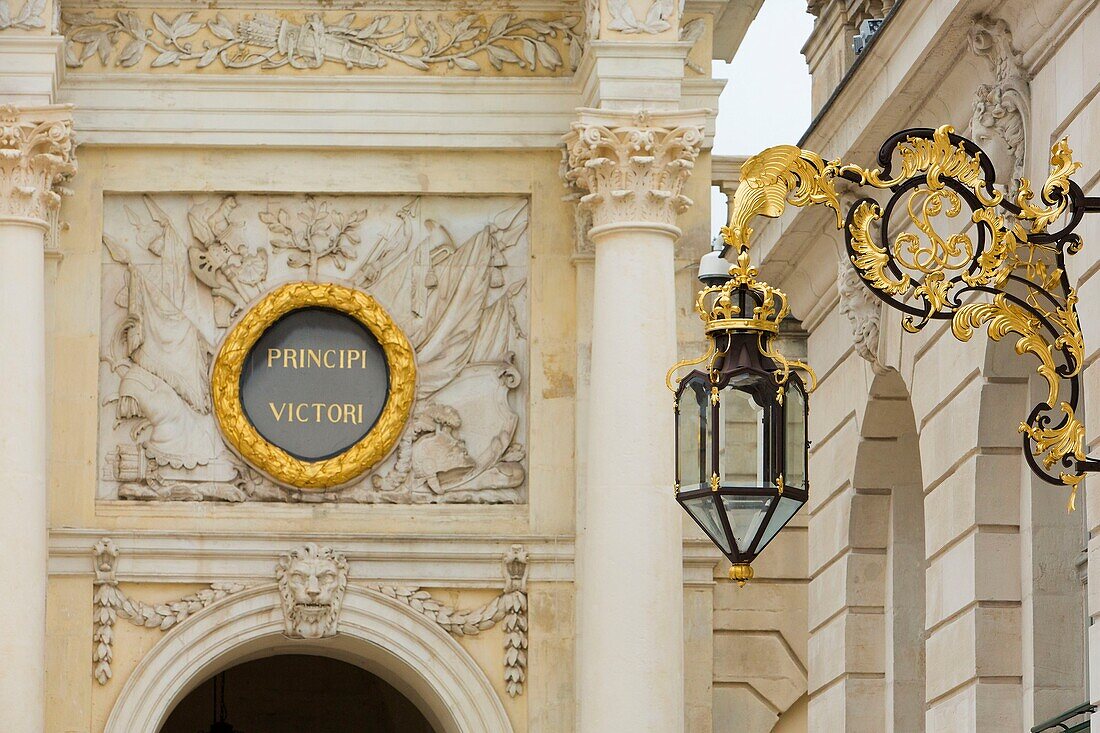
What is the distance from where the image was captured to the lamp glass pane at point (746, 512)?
1049cm

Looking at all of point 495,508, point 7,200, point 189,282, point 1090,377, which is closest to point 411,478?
point 495,508

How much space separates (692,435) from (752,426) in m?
0.24

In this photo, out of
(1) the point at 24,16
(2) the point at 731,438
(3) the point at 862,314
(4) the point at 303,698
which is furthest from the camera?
(4) the point at 303,698

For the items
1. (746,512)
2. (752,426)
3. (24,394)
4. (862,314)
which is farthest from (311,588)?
(746,512)

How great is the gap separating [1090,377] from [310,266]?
11.1 metres

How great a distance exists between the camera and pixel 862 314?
62.8 ft

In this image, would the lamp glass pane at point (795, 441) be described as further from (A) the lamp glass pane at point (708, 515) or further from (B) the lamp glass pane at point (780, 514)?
(A) the lamp glass pane at point (708, 515)

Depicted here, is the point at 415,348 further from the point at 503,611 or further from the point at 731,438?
the point at 731,438

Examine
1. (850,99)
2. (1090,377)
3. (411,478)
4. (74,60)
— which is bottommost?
(1090,377)

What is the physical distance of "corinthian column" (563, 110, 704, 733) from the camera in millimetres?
21344

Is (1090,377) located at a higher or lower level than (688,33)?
lower

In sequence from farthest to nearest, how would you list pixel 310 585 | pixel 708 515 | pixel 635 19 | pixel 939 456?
1. pixel 310 585
2. pixel 635 19
3. pixel 939 456
4. pixel 708 515

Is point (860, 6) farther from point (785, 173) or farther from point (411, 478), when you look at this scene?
point (785, 173)

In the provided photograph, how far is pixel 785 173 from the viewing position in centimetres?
1055
